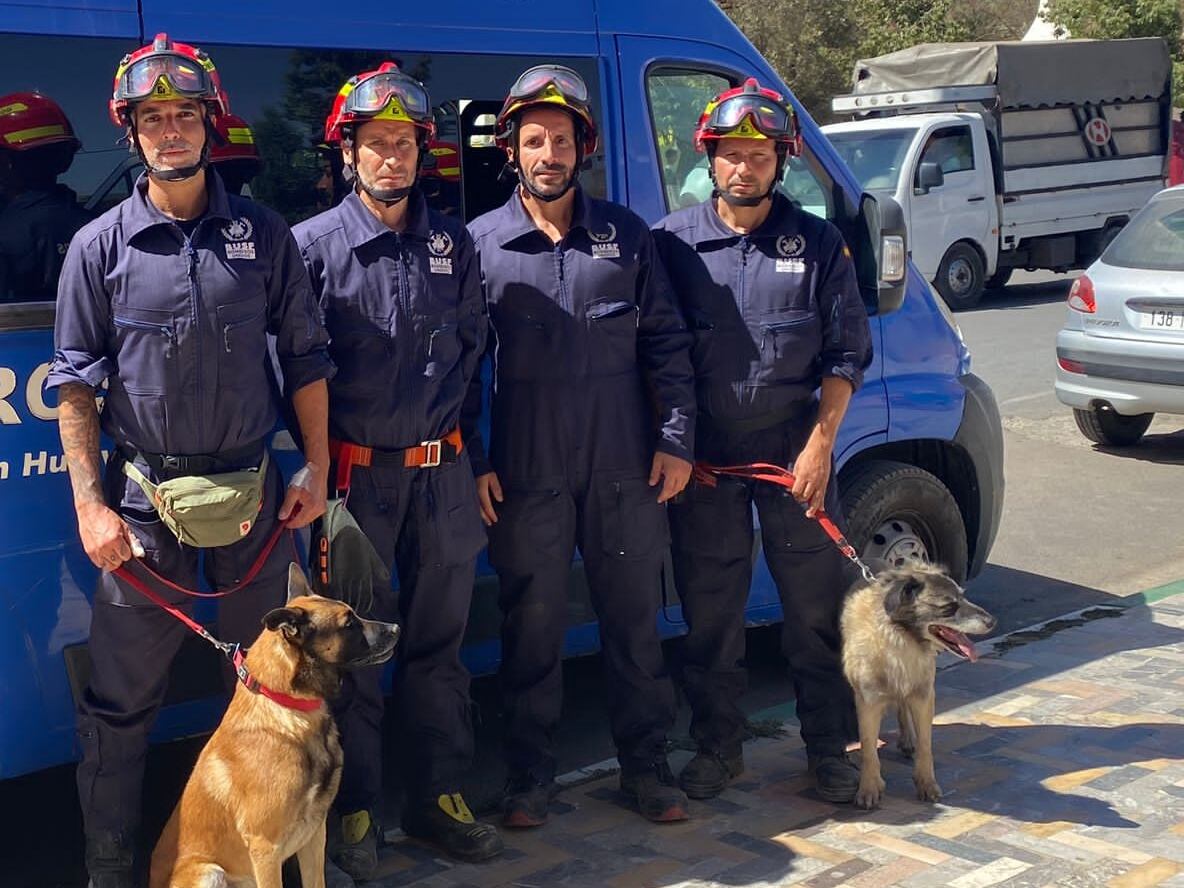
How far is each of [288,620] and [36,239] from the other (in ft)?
3.94

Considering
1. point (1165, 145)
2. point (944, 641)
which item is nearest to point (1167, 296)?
point (944, 641)

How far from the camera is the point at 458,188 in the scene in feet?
14.5

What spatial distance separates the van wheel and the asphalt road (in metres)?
0.71

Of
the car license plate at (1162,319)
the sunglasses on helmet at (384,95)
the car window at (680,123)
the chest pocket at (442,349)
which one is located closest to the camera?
the sunglasses on helmet at (384,95)

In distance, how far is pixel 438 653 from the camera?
160 inches

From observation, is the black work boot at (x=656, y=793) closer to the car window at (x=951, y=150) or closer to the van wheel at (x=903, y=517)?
the van wheel at (x=903, y=517)

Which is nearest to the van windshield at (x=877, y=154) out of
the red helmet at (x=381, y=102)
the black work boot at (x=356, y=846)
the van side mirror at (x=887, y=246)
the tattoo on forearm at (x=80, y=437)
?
the van side mirror at (x=887, y=246)

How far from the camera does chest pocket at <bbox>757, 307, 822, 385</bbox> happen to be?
433 cm

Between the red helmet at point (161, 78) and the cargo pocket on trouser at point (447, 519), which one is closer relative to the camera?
the red helmet at point (161, 78)

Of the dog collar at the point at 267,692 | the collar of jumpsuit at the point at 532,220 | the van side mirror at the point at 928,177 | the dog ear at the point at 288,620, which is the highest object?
the van side mirror at the point at 928,177

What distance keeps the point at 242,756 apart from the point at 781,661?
2.96 metres

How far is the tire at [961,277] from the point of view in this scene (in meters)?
16.6

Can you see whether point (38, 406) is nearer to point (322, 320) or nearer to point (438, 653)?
point (322, 320)

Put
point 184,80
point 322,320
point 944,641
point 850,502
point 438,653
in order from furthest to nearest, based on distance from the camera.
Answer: point 850,502, point 944,641, point 438,653, point 322,320, point 184,80
